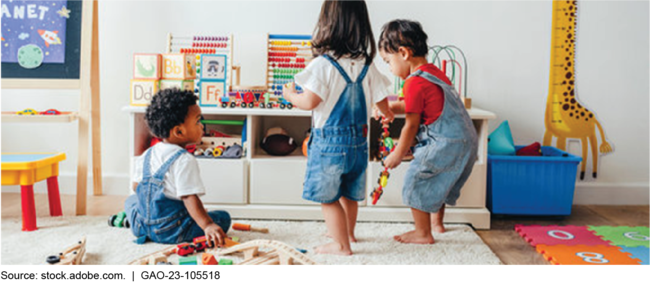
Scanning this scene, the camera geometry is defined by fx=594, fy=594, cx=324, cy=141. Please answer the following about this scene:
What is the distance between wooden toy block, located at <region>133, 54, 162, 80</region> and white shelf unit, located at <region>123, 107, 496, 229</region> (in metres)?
0.18

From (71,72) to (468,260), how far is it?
1878 mm

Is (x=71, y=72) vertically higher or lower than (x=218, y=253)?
higher

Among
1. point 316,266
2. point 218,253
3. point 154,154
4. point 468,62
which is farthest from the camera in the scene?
point 468,62

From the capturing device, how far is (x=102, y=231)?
232cm

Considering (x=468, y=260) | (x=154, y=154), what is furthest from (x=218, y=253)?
(x=468, y=260)

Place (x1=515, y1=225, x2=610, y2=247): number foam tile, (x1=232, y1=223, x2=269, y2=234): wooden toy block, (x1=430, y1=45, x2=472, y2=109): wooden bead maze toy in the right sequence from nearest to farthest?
1. (x1=515, y1=225, x2=610, y2=247): number foam tile
2. (x1=232, y1=223, x2=269, y2=234): wooden toy block
3. (x1=430, y1=45, x2=472, y2=109): wooden bead maze toy

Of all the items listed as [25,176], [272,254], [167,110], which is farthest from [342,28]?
[25,176]

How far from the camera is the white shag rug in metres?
1.99

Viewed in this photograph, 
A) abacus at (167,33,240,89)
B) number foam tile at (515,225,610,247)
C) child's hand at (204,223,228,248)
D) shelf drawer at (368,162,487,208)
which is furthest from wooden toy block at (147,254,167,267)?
number foam tile at (515,225,610,247)

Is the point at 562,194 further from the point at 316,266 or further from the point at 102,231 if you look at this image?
the point at 102,231

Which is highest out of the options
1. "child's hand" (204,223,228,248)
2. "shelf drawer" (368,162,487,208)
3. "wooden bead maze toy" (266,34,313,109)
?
"wooden bead maze toy" (266,34,313,109)

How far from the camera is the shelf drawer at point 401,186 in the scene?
2.59 m

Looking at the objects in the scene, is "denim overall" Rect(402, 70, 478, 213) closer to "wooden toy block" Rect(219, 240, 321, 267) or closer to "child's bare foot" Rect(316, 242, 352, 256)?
"child's bare foot" Rect(316, 242, 352, 256)

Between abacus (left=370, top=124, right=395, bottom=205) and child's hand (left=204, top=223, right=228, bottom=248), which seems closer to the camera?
child's hand (left=204, top=223, right=228, bottom=248)
